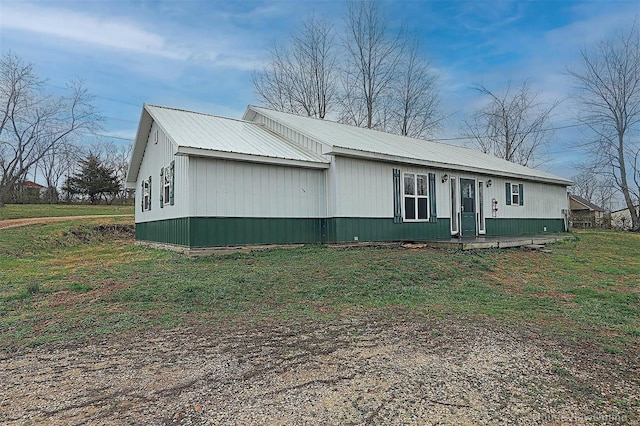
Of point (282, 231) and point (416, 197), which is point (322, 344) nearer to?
point (282, 231)

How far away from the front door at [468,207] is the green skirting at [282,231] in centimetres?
102

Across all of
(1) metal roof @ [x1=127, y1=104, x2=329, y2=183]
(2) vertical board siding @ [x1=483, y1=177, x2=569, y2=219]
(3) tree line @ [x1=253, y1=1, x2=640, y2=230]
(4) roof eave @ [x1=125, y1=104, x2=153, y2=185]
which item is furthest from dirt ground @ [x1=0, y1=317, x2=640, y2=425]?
(3) tree line @ [x1=253, y1=1, x2=640, y2=230]

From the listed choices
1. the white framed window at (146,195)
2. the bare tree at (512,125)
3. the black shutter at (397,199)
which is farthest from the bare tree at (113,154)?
the black shutter at (397,199)

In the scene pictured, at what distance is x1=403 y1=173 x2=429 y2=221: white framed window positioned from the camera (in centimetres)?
1284

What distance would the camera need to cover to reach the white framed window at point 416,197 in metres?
12.8

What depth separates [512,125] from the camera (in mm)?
30438

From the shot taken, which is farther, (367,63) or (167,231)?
(367,63)

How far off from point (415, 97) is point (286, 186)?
761 inches

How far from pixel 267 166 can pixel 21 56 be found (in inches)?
911

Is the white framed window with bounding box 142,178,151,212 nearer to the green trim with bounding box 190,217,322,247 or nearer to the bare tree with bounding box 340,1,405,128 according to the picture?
the green trim with bounding box 190,217,322,247

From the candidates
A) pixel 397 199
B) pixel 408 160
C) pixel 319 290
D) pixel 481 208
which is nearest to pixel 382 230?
pixel 397 199

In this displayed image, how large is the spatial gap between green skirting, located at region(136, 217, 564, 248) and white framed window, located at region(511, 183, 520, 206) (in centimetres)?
459

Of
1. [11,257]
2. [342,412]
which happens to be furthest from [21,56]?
[342,412]

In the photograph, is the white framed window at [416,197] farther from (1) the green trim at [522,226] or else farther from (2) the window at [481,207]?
(1) the green trim at [522,226]
